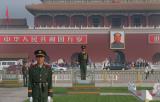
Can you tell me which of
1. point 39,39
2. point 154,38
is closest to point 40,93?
point 39,39

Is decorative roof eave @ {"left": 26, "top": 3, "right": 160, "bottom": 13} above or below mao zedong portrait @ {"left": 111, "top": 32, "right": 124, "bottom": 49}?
above

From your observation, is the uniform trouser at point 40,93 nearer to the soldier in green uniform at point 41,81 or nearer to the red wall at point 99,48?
the soldier in green uniform at point 41,81

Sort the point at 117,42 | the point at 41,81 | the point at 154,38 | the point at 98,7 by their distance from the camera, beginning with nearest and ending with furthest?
the point at 41,81 < the point at 154,38 < the point at 117,42 < the point at 98,7

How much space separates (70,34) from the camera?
56.7 meters

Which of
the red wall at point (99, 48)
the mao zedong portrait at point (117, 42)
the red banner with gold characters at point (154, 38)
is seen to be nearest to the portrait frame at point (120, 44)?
Answer: the mao zedong portrait at point (117, 42)

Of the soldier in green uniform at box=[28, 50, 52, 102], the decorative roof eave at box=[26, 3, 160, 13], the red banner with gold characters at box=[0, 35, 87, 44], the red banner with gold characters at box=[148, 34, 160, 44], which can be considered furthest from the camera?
the decorative roof eave at box=[26, 3, 160, 13]

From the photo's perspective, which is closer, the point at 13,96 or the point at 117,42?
the point at 13,96

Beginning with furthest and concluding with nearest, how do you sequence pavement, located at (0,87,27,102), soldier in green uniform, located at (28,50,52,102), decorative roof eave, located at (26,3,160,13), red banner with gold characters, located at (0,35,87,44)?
decorative roof eave, located at (26,3,160,13) → red banner with gold characters, located at (0,35,87,44) → pavement, located at (0,87,27,102) → soldier in green uniform, located at (28,50,52,102)

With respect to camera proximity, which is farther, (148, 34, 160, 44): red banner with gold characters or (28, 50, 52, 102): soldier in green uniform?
(148, 34, 160, 44): red banner with gold characters

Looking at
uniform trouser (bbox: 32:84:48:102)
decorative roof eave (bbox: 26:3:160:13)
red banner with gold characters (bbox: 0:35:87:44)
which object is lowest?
uniform trouser (bbox: 32:84:48:102)

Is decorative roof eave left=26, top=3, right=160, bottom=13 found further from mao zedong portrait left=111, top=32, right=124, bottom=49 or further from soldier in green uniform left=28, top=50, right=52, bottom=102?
soldier in green uniform left=28, top=50, right=52, bottom=102

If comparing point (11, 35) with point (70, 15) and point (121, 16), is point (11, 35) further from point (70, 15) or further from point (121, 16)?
point (121, 16)

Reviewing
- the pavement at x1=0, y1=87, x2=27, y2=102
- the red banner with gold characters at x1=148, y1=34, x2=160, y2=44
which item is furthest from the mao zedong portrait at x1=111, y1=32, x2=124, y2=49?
the pavement at x1=0, y1=87, x2=27, y2=102

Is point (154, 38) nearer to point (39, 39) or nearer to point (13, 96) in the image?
point (39, 39)
